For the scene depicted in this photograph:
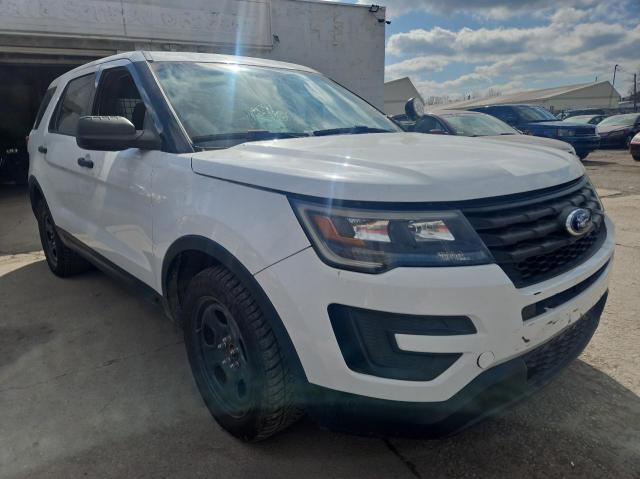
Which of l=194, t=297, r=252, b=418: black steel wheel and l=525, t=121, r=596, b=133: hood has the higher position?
l=525, t=121, r=596, b=133: hood

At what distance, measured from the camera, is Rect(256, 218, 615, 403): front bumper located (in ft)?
4.77

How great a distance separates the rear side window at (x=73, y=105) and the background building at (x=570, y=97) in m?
61.2

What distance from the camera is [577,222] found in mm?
1802

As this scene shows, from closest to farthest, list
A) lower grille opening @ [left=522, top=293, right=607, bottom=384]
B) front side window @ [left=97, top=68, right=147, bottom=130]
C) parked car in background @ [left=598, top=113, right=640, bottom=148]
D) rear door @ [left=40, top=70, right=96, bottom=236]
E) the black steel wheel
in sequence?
lower grille opening @ [left=522, top=293, right=607, bottom=384], the black steel wheel, front side window @ [left=97, top=68, right=147, bottom=130], rear door @ [left=40, top=70, right=96, bottom=236], parked car in background @ [left=598, top=113, right=640, bottom=148]

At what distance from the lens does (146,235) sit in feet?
8.00

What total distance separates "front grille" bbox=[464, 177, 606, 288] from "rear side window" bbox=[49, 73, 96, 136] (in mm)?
2927

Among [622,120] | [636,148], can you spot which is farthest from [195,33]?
[622,120]

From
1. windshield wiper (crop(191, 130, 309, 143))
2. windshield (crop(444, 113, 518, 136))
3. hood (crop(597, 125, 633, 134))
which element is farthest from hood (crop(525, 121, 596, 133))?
windshield wiper (crop(191, 130, 309, 143))

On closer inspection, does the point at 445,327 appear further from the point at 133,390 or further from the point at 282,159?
the point at 133,390

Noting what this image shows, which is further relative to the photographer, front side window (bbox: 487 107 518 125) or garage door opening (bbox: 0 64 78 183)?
garage door opening (bbox: 0 64 78 183)

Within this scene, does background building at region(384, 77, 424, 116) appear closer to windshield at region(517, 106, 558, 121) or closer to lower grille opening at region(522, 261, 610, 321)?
windshield at region(517, 106, 558, 121)

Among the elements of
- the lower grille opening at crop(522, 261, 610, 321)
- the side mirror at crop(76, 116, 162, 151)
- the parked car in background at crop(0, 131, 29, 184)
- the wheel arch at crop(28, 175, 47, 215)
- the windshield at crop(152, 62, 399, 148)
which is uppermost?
the windshield at crop(152, 62, 399, 148)

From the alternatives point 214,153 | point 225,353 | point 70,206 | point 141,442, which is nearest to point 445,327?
point 225,353

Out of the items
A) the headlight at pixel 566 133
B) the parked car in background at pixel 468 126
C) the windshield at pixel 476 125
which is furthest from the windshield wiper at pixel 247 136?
the headlight at pixel 566 133
